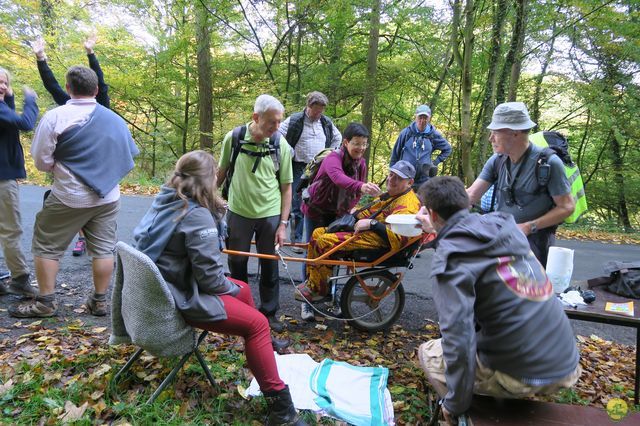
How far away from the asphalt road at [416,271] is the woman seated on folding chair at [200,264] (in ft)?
5.68

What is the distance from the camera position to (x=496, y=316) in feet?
6.28

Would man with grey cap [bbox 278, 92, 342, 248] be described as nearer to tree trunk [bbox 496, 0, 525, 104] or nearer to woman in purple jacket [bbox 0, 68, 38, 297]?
woman in purple jacket [bbox 0, 68, 38, 297]

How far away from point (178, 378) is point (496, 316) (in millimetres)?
2097

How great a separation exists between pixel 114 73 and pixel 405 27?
8.40 metres

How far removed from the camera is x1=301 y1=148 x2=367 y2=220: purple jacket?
151 inches

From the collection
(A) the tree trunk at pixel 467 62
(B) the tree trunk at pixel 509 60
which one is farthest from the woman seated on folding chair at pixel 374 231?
(B) the tree trunk at pixel 509 60

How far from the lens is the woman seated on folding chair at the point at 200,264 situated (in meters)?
2.27

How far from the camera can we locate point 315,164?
4.39 metres

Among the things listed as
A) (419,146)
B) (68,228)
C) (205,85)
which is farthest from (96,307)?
(205,85)

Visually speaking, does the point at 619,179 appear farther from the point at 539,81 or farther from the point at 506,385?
the point at 506,385

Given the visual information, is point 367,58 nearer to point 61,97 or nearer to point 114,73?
point 114,73

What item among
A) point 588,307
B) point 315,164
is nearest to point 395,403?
point 588,307

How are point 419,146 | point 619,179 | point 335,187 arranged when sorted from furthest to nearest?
point 619,179
point 419,146
point 335,187

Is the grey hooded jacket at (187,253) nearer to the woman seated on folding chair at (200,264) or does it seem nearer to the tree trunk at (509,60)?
the woman seated on folding chair at (200,264)
